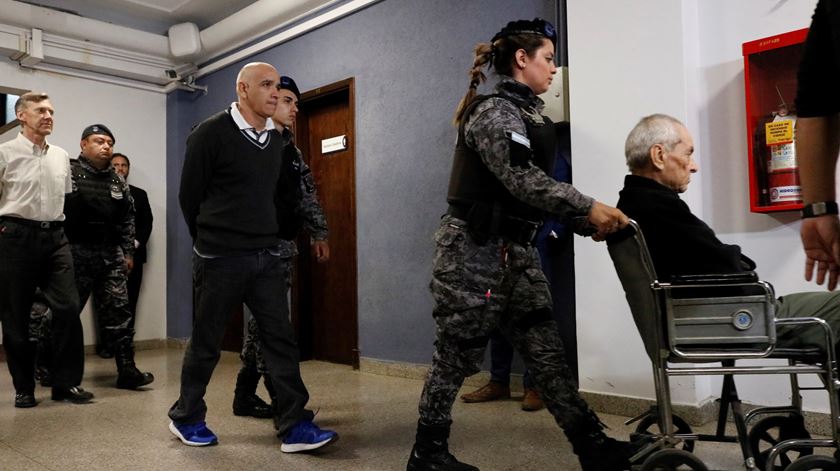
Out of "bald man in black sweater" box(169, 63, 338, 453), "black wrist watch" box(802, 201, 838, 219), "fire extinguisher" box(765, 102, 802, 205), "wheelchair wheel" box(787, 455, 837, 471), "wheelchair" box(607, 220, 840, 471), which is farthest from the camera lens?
"fire extinguisher" box(765, 102, 802, 205)

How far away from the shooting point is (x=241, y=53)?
590cm

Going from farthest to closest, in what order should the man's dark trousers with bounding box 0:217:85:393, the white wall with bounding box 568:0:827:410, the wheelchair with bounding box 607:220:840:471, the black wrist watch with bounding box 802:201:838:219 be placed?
the man's dark trousers with bounding box 0:217:85:393, the white wall with bounding box 568:0:827:410, the wheelchair with bounding box 607:220:840:471, the black wrist watch with bounding box 802:201:838:219

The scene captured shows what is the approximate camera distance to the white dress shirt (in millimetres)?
3561

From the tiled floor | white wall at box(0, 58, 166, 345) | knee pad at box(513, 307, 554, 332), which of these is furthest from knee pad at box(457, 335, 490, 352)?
white wall at box(0, 58, 166, 345)

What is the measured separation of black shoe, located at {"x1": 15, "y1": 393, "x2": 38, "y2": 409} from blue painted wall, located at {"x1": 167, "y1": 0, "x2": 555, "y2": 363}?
210cm

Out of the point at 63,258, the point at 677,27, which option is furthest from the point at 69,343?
the point at 677,27

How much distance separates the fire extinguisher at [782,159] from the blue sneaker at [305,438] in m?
2.16

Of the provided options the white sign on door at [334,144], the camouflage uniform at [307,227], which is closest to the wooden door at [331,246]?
the white sign on door at [334,144]

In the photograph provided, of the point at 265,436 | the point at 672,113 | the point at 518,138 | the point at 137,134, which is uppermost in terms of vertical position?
the point at 137,134

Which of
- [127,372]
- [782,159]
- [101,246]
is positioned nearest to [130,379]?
[127,372]

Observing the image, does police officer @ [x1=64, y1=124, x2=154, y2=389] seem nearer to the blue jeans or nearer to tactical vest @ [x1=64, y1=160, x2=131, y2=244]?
tactical vest @ [x1=64, y1=160, x2=131, y2=244]

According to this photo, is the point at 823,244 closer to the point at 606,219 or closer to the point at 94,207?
the point at 606,219

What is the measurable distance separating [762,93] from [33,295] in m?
3.99

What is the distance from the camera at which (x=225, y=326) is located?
2580 mm
